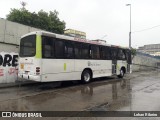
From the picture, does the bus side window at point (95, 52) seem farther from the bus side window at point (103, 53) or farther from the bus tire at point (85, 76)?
the bus tire at point (85, 76)

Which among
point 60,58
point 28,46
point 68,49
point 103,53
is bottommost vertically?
point 60,58

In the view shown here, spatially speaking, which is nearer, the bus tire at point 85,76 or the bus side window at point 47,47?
the bus side window at point 47,47

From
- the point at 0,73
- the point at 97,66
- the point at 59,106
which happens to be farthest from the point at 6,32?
the point at 59,106

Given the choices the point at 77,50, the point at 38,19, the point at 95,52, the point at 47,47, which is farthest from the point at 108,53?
the point at 38,19

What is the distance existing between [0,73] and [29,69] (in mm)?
2876

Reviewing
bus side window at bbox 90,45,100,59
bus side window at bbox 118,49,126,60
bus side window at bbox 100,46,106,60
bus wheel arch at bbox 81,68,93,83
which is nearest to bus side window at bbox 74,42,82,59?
bus wheel arch at bbox 81,68,93,83

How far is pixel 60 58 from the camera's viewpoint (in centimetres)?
1109

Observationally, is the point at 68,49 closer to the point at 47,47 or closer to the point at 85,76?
the point at 47,47

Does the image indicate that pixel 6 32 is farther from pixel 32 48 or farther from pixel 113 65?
pixel 113 65

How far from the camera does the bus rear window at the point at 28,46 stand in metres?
10.3

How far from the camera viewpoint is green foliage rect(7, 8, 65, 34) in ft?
105

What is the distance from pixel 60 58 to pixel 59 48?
1.95 feet

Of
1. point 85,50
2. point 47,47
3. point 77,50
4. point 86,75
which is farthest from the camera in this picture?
point 86,75

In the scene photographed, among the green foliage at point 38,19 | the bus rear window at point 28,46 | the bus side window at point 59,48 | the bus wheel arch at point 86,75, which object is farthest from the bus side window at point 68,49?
the green foliage at point 38,19
